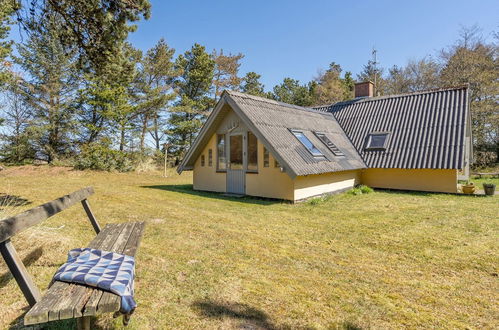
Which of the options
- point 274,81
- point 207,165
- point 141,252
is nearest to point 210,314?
point 141,252

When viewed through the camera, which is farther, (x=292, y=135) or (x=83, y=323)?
(x=292, y=135)

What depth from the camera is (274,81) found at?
39.5m

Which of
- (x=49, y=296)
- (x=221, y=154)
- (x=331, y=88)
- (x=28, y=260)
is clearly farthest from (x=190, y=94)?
(x=49, y=296)

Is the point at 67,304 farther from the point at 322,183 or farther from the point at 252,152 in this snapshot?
the point at 322,183

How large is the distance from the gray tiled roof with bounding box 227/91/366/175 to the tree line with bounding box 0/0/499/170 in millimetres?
4570

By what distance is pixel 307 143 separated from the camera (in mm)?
11086

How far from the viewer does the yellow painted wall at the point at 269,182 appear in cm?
988

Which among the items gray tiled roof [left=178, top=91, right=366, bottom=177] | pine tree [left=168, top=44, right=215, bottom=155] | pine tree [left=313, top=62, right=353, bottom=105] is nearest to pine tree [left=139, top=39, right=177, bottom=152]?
pine tree [left=168, top=44, right=215, bottom=155]

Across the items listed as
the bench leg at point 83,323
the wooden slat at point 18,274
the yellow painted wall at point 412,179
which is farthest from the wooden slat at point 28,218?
the yellow painted wall at point 412,179

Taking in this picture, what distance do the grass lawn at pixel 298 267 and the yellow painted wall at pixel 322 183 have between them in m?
1.67

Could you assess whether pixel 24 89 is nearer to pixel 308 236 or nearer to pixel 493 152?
pixel 308 236

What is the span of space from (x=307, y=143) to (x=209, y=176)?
464 centimetres

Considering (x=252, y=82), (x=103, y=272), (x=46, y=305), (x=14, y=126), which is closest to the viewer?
(x=46, y=305)

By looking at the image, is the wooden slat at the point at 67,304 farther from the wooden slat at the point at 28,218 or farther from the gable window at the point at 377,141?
the gable window at the point at 377,141
